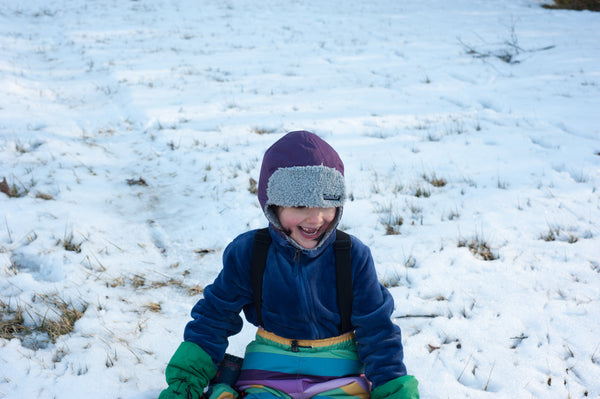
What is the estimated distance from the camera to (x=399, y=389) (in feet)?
5.95

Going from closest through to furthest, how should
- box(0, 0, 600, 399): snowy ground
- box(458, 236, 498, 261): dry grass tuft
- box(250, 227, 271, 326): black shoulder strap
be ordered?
box(250, 227, 271, 326): black shoulder strap, box(0, 0, 600, 399): snowy ground, box(458, 236, 498, 261): dry grass tuft

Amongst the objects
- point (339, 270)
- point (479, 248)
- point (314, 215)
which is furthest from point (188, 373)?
point (479, 248)

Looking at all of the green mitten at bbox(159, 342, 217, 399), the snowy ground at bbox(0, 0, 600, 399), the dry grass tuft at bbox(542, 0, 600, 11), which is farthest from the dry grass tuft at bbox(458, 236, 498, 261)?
the dry grass tuft at bbox(542, 0, 600, 11)

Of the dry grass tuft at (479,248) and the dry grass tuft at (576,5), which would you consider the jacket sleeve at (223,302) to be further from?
the dry grass tuft at (576,5)

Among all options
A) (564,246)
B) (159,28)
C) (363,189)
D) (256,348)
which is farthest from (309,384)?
(159,28)

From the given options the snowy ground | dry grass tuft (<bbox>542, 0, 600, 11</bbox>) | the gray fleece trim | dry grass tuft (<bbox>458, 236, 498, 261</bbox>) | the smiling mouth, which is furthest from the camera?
dry grass tuft (<bbox>542, 0, 600, 11</bbox>)

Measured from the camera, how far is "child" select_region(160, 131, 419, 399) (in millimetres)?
1816

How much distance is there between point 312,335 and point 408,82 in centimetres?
769

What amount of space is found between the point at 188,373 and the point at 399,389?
96cm

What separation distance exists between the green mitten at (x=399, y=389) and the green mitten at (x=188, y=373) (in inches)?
31.5

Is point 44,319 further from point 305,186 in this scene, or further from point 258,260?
point 305,186

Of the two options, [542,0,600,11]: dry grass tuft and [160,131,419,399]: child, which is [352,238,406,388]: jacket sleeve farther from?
[542,0,600,11]: dry grass tuft

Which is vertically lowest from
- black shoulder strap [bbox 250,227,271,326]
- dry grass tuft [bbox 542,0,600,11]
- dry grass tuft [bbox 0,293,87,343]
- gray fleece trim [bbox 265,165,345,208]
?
dry grass tuft [bbox 0,293,87,343]

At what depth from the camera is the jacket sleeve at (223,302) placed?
2.01 meters
